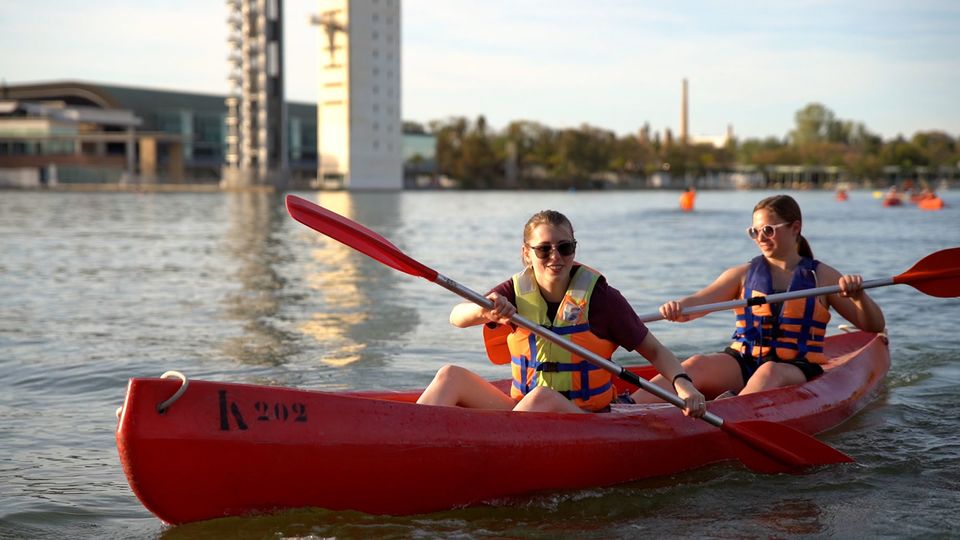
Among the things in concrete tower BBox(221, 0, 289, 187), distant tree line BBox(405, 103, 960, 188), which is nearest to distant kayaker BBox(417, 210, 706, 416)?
concrete tower BBox(221, 0, 289, 187)

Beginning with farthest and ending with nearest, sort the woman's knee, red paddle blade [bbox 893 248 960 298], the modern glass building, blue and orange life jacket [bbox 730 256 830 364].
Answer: the modern glass building < red paddle blade [bbox 893 248 960 298] < blue and orange life jacket [bbox 730 256 830 364] < the woman's knee

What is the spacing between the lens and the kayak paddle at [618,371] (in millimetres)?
4828

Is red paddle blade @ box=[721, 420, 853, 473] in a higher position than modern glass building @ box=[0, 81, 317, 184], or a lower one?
lower

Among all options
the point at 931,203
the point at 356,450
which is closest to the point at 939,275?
the point at 356,450

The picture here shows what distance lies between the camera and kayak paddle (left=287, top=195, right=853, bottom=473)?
483 cm

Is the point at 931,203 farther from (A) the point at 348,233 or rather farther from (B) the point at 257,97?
(B) the point at 257,97

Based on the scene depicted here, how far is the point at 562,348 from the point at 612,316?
11.4 inches

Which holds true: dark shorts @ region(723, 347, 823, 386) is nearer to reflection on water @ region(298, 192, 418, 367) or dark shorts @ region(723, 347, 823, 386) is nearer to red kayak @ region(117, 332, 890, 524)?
red kayak @ region(117, 332, 890, 524)

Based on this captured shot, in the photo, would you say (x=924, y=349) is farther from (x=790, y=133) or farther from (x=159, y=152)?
(x=790, y=133)

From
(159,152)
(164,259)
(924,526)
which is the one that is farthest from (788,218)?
(159,152)

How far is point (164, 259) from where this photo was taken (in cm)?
1986

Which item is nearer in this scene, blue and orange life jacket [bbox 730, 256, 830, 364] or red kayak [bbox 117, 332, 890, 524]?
red kayak [bbox 117, 332, 890, 524]

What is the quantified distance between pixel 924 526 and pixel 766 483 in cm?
91

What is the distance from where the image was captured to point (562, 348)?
195 inches
